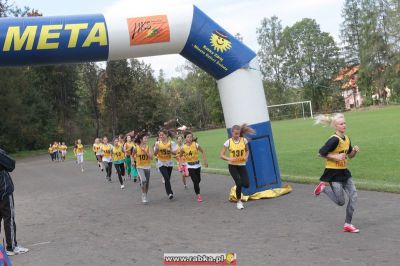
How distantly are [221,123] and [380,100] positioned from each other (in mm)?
25520

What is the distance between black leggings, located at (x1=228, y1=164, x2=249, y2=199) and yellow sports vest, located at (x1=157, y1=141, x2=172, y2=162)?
2.58 metres

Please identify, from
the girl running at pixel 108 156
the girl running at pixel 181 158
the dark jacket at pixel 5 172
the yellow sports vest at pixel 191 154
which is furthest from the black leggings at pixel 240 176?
the girl running at pixel 108 156

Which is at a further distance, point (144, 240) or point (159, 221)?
point (159, 221)

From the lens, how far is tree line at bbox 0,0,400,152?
62272 mm

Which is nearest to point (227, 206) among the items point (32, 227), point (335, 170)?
point (335, 170)

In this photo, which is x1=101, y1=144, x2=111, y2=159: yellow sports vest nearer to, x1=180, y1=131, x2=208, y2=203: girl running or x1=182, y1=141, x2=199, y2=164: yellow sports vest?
x1=180, y1=131, x2=208, y2=203: girl running

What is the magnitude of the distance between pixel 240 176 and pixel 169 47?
3.26 metres

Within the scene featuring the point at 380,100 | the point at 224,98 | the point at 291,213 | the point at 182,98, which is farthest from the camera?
the point at 182,98

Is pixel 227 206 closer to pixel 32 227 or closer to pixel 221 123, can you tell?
pixel 32 227

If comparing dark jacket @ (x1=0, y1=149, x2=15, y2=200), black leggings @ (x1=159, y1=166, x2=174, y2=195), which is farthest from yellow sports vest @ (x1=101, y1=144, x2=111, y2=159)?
dark jacket @ (x1=0, y1=149, x2=15, y2=200)

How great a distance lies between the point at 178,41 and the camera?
10.5 m

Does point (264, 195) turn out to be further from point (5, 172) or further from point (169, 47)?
point (5, 172)

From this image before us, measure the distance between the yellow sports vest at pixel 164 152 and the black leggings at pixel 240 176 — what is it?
258 cm

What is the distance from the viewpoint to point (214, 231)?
816cm
